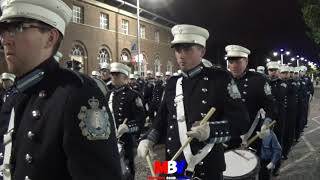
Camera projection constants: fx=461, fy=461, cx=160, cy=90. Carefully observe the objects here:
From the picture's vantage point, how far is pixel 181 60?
14.7ft

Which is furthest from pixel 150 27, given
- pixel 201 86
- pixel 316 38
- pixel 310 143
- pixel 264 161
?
pixel 201 86

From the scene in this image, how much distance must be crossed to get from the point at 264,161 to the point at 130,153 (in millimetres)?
2158

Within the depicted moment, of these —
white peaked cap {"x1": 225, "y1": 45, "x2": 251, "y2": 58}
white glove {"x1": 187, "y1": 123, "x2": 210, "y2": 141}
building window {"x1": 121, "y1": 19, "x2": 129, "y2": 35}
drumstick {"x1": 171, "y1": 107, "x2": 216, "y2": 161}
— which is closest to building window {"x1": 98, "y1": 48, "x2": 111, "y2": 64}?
building window {"x1": 121, "y1": 19, "x2": 129, "y2": 35}

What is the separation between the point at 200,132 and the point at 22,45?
200 cm

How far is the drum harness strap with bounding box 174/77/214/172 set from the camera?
411cm

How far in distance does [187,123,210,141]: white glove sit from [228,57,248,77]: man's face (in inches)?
116

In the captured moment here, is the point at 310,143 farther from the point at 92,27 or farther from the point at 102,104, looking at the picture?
the point at 92,27

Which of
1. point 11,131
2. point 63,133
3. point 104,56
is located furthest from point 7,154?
point 104,56

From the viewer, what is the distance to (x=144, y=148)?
4445 millimetres

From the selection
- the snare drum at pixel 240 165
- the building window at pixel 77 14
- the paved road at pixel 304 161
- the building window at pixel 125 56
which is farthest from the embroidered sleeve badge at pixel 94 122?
the building window at pixel 125 56

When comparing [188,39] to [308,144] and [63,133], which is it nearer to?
[63,133]

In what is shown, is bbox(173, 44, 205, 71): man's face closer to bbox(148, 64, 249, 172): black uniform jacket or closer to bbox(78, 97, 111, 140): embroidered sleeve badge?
bbox(148, 64, 249, 172): black uniform jacket

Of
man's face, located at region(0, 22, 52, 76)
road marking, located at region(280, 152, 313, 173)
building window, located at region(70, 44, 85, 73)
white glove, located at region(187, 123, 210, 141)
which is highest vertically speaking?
building window, located at region(70, 44, 85, 73)

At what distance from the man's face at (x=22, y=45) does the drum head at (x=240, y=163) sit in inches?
129
